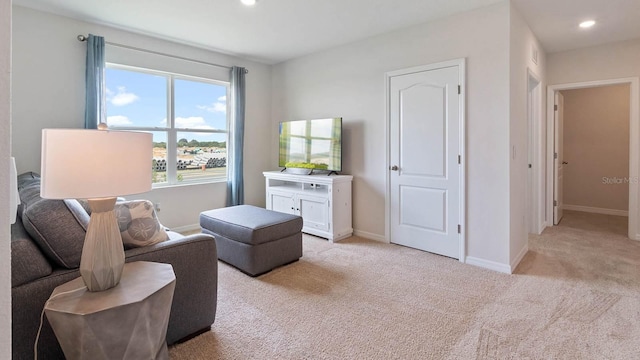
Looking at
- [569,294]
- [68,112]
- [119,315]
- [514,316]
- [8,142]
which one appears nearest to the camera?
[8,142]

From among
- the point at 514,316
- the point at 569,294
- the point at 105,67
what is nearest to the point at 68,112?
the point at 105,67

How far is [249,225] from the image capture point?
2889 millimetres

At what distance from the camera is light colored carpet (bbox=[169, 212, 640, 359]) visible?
1.84m

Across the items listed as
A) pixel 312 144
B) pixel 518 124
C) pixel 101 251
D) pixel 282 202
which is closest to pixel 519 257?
pixel 518 124

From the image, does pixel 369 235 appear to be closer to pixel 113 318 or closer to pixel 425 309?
pixel 425 309

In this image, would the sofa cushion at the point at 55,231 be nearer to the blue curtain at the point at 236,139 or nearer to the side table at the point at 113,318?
the side table at the point at 113,318

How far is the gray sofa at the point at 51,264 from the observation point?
136cm

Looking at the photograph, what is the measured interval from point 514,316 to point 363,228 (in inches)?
82.3

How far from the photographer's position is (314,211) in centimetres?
408

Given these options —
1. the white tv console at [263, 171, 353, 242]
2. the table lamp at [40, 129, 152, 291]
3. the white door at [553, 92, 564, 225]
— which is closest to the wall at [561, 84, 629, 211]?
the white door at [553, 92, 564, 225]

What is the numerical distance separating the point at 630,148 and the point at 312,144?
3885 mm

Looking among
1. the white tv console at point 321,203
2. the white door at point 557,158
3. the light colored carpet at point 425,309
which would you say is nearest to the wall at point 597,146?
the white door at point 557,158

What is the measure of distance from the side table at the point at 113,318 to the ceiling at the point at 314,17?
265cm

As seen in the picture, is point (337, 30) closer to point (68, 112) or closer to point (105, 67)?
point (105, 67)
